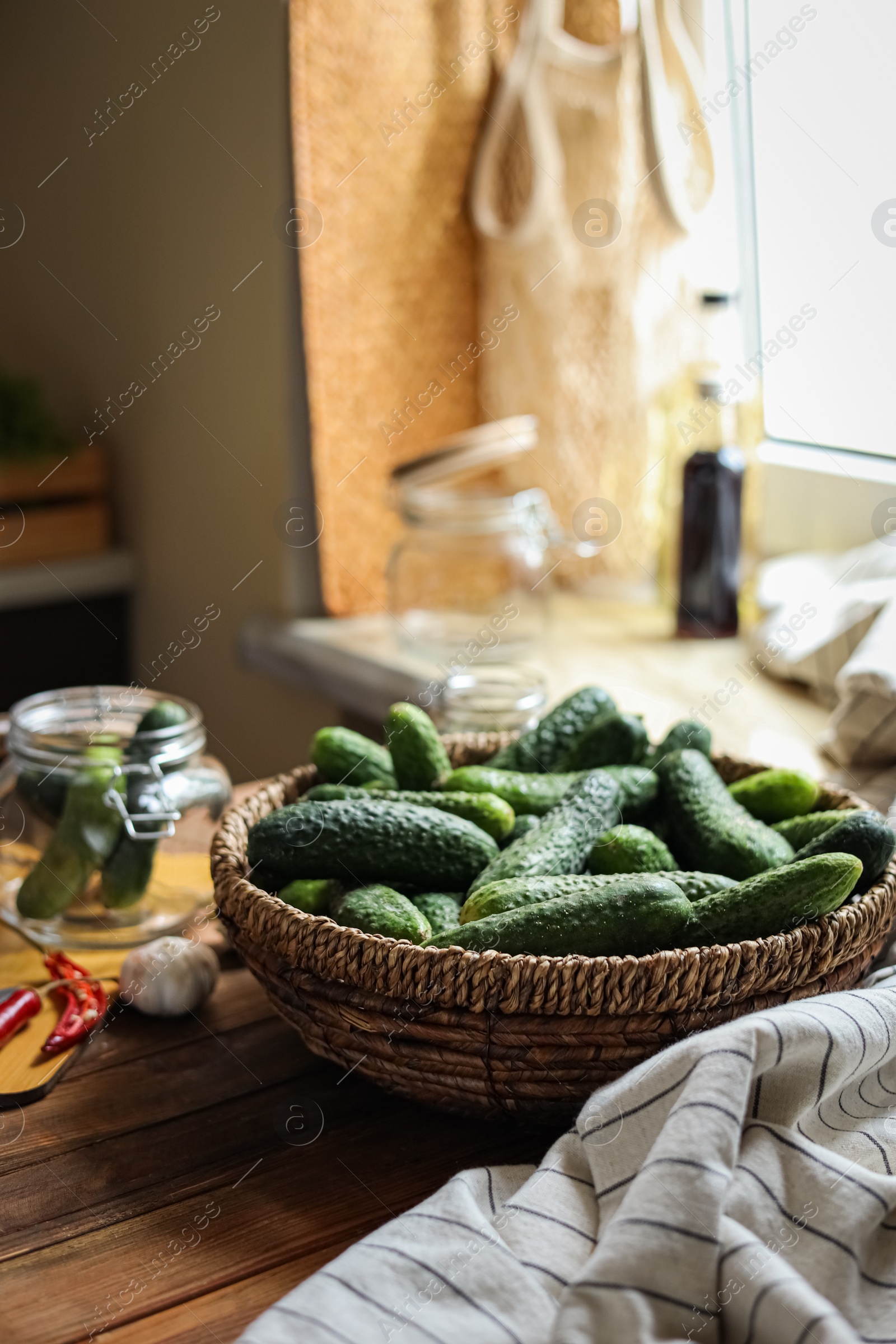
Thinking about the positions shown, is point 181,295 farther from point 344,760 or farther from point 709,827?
point 709,827

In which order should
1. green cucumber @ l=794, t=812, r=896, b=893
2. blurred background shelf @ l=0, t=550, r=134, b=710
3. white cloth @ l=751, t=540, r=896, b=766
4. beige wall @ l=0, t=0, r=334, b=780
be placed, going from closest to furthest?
green cucumber @ l=794, t=812, r=896, b=893 < white cloth @ l=751, t=540, r=896, b=766 < beige wall @ l=0, t=0, r=334, b=780 < blurred background shelf @ l=0, t=550, r=134, b=710

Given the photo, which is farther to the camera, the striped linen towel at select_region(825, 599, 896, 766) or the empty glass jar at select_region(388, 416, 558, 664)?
the empty glass jar at select_region(388, 416, 558, 664)

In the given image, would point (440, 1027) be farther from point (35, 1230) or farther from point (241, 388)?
point (241, 388)

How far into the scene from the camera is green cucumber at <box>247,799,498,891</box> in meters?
0.73

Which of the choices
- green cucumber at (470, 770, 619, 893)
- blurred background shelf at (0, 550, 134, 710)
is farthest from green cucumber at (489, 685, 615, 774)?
blurred background shelf at (0, 550, 134, 710)

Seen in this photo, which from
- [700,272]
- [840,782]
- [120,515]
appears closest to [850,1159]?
[840,782]

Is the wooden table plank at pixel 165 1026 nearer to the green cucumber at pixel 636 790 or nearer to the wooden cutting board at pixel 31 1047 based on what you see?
the wooden cutting board at pixel 31 1047

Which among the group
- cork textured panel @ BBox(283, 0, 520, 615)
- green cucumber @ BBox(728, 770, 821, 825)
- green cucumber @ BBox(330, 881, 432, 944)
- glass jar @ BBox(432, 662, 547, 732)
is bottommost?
glass jar @ BBox(432, 662, 547, 732)

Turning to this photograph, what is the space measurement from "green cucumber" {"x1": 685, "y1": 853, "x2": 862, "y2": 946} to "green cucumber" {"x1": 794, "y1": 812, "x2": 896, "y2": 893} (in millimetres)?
38

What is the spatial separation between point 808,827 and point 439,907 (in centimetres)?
24

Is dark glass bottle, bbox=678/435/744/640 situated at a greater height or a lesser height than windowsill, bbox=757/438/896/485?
lesser

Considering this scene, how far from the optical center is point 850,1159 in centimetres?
61

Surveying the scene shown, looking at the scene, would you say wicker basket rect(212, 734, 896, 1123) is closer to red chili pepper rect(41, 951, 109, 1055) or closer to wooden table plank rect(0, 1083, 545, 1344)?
wooden table plank rect(0, 1083, 545, 1344)

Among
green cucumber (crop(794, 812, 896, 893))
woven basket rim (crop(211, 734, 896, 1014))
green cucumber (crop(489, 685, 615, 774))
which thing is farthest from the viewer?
green cucumber (crop(489, 685, 615, 774))
